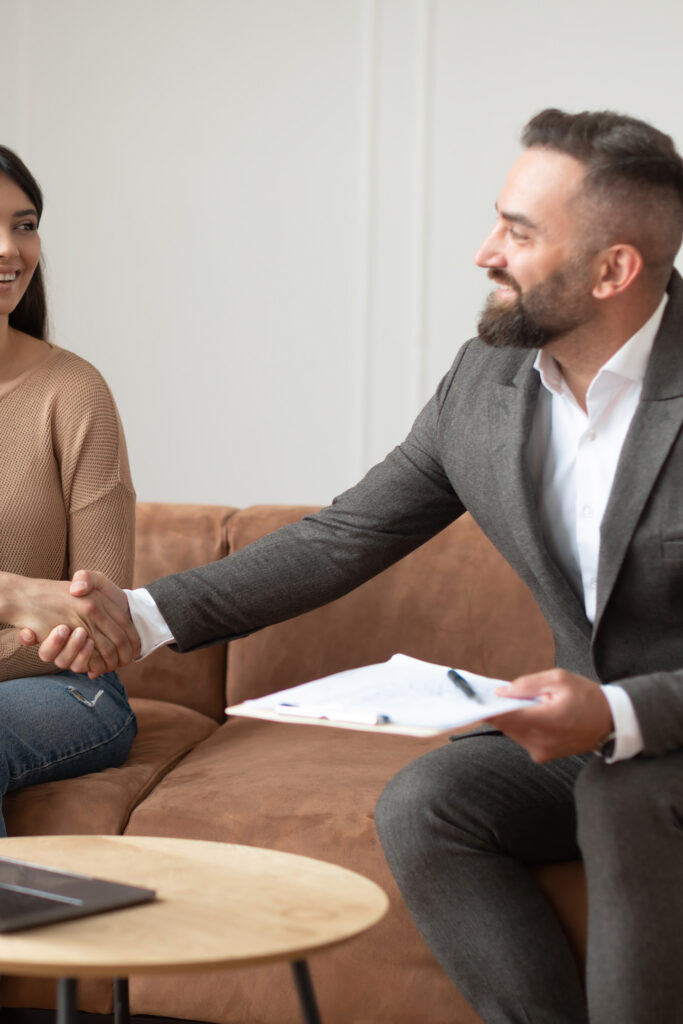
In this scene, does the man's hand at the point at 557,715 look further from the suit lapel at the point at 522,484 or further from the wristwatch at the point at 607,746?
the suit lapel at the point at 522,484

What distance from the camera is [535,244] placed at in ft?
5.17

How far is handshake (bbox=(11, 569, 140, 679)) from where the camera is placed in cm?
166

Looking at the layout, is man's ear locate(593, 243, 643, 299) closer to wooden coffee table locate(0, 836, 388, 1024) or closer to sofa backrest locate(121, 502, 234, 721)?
wooden coffee table locate(0, 836, 388, 1024)

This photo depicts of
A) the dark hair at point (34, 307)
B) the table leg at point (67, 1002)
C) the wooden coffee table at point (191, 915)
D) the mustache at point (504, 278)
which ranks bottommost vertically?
the table leg at point (67, 1002)

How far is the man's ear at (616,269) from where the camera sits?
5.07ft

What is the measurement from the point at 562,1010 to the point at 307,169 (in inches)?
106

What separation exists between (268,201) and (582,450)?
7.34 feet

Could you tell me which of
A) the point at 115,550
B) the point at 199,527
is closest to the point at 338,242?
the point at 199,527

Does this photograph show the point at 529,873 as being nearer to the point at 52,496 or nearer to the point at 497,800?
the point at 497,800

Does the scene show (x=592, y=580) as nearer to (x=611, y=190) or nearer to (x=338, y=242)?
(x=611, y=190)

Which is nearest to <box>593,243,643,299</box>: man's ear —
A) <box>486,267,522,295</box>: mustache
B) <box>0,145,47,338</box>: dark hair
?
<box>486,267,522,295</box>: mustache

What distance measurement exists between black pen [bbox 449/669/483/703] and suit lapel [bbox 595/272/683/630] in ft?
0.74

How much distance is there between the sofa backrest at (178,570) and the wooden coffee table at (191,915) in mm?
1013

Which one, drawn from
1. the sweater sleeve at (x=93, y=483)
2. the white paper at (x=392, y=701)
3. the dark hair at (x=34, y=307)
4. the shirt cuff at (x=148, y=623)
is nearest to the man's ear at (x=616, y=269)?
the white paper at (x=392, y=701)
